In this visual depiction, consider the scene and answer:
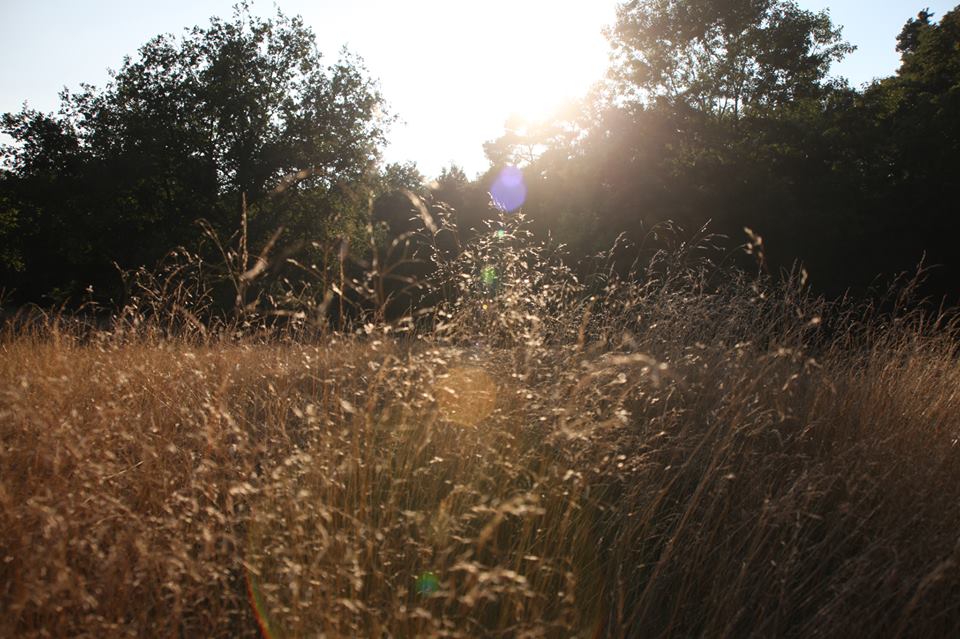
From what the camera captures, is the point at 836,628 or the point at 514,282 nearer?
the point at 836,628

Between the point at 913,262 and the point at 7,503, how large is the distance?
55.2 feet

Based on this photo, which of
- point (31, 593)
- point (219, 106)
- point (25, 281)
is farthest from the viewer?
point (25, 281)

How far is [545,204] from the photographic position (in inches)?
685

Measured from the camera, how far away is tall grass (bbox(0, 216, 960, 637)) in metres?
1.78

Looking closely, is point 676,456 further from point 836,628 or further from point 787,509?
point 836,628

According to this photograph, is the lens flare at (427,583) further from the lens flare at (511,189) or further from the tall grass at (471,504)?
the lens flare at (511,189)

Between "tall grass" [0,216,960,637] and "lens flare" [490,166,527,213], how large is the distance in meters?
14.3

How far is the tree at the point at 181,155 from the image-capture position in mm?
16688

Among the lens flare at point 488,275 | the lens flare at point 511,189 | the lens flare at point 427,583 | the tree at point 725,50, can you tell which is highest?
the tree at point 725,50

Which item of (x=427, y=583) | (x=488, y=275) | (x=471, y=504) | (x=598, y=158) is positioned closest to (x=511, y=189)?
→ (x=598, y=158)

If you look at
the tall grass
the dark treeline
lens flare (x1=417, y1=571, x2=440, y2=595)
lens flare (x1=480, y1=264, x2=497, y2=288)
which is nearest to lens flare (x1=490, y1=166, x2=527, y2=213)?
the dark treeline

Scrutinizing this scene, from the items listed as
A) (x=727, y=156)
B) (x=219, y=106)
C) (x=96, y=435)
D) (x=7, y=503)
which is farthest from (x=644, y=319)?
(x=219, y=106)

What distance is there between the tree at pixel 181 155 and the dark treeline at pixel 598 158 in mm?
56

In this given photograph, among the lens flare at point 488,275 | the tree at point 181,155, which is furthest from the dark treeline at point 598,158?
the lens flare at point 488,275
